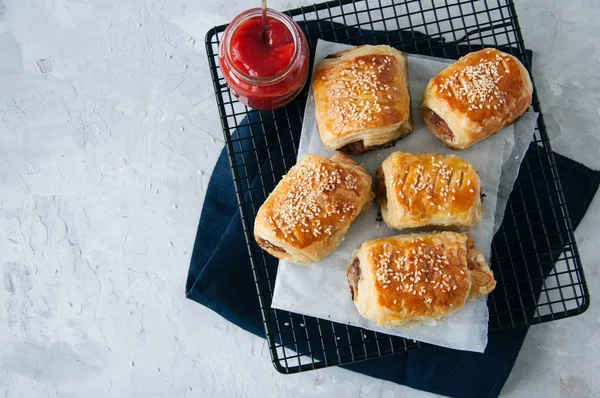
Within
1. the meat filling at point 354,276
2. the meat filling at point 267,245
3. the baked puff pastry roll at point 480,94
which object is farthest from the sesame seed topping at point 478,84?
the meat filling at point 267,245

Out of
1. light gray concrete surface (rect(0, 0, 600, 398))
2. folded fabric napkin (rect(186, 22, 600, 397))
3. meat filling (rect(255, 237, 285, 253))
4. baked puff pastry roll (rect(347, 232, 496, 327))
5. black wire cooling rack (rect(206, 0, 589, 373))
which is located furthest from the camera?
light gray concrete surface (rect(0, 0, 600, 398))

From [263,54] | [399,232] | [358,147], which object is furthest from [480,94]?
[263,54]

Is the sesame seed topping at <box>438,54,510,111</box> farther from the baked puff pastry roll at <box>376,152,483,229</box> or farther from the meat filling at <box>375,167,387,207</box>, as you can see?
the meat filling at <box>375,167,387,207</box>

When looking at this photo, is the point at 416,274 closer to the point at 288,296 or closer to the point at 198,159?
the point at 288,296

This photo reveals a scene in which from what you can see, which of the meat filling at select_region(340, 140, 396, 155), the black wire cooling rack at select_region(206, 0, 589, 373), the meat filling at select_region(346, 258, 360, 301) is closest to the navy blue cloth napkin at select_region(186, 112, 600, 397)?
the black wire cooling rack at select_region(206, 0, 589, 373)

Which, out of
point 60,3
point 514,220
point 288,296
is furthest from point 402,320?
point 60,3

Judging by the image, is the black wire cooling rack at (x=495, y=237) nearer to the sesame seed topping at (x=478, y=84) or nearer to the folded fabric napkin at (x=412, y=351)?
the folded fabric napkin at (x=412, y=351)

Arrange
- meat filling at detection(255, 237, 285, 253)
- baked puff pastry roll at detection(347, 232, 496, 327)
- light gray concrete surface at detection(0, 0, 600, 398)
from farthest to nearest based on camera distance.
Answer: light gray concrete surface at detection(0, 0, 600, 398) < meat filling at detection(255, 237, 285, 253) < baked puff pastry roll at detection(347, 232, 496, 327)
